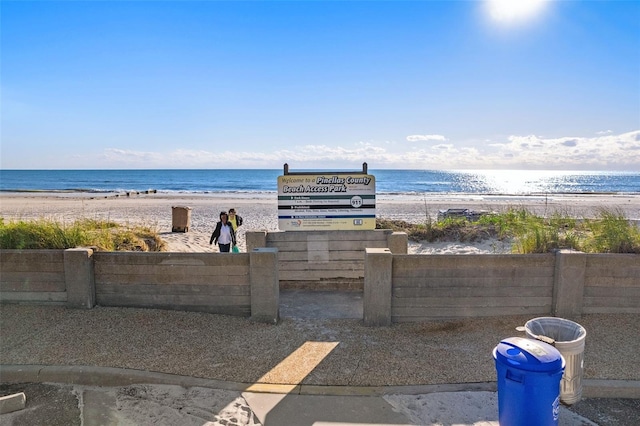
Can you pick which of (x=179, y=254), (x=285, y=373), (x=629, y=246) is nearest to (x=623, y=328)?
(x=629, y=246)

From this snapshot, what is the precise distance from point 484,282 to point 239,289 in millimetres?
3431

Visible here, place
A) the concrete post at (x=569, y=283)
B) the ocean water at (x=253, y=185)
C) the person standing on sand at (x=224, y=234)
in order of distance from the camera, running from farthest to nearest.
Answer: the ocean water at (x=253, y=185) → the person standing on sand at (x=224, y=234) → the concrete post at (x=569, y=283)

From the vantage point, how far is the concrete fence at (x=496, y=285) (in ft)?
19.8

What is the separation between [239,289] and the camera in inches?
246

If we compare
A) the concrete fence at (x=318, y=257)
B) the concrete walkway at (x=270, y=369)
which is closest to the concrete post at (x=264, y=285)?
the concrete walkway at (x=270, y=369)

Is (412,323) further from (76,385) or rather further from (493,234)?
(493,234)

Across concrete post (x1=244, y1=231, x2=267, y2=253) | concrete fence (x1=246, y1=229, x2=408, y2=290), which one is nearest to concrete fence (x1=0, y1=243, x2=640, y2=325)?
concrete post (x1=244, y1=231, x2=267, y2=253)

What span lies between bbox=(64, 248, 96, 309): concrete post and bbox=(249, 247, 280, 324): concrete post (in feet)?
7.71

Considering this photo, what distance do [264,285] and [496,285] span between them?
3.23 metres

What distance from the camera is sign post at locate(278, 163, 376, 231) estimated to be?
27.8ft

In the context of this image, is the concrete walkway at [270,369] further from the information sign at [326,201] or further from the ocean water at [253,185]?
the ocean water at [253,185]

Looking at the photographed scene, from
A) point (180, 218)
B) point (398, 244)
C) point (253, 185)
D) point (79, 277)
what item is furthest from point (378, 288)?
point (253, 185)

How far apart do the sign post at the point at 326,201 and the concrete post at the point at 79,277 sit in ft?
11.1

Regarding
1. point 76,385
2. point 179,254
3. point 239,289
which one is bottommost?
point 76,385
